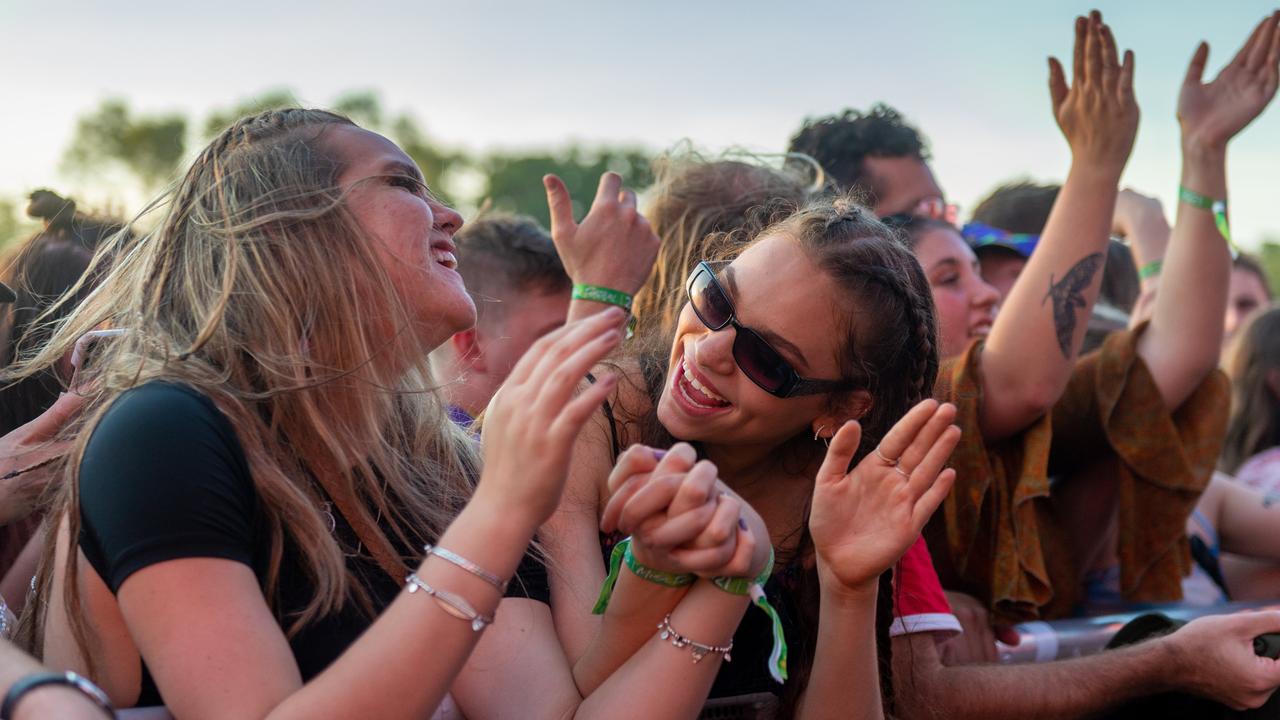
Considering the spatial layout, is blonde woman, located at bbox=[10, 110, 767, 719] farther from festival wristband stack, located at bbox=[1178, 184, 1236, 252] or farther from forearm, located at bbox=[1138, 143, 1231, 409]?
festival wristband stack, located at bbox=[1178, 184, 1236, 252]

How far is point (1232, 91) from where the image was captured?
3.55 meters

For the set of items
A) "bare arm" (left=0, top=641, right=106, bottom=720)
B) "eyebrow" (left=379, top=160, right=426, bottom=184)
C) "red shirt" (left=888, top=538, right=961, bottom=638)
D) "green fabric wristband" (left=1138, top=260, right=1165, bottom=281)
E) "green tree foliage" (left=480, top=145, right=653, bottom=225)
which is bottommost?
"green tree foliage" (left=480, top=145, right=653, bottom=225)

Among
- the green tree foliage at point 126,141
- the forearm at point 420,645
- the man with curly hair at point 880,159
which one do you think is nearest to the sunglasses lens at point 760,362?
the forearm at point 420,645

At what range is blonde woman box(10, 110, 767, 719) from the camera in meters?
1.55

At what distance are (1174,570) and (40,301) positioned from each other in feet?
10.6

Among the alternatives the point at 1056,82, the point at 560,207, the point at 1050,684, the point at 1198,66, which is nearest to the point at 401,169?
the point at 560,207

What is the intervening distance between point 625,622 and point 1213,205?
99.3 inches

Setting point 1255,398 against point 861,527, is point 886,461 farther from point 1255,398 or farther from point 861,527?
point 1255,398

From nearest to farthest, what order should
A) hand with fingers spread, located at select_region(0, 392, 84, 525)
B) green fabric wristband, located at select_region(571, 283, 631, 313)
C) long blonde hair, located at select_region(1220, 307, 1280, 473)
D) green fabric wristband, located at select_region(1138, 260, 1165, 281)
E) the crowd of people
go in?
1. the crowd of people
2. hand with fingers spread, located at select_region(0, 392, 84, 525)
3. green fabric wristband, located at select_region(571, 283, 631, 313)
4. green fabric wristband, located at select_region(1138, 260, 1165, 281)
5. long blonde hair, located at select_region(1220, 307, 1280, 473)

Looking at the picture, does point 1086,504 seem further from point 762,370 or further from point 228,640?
point 228,640

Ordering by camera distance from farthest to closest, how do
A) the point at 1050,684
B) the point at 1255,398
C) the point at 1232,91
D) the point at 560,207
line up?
1. the point at 1255,398
2. the point at 1232,91
3. the point at 560,207
4. the point at 1050,684

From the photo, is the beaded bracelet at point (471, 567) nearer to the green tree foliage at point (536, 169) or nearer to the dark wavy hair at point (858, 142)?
the dark wavy hair at point (858, 142)

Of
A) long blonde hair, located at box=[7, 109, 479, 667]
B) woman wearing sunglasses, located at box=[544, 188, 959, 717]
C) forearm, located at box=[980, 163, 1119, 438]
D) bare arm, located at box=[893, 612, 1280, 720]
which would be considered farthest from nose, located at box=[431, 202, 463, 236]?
forearm, located at box=[980, 163, 1119, 438]

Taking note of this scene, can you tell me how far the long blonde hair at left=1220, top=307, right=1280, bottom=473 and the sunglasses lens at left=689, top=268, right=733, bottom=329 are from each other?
3624mm
